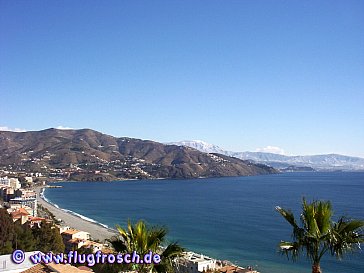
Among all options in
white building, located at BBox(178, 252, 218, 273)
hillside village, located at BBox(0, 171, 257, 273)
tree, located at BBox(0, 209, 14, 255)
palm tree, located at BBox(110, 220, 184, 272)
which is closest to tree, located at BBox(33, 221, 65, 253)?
hillside village, located at BBox(0, 171, 257, 273)

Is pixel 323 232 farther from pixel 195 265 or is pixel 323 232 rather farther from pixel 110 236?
pixel 110 236

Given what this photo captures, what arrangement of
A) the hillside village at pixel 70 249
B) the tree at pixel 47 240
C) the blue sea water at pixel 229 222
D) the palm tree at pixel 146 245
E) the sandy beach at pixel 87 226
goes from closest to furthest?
the palm tree at pixel 146 245, the hillside village at pixel 70 249, the tree at pixel 47 240, the blue sea water at pixel 229 222, the sandy beach at pixel 87 226

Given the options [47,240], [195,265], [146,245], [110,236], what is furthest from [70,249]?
[146,245]

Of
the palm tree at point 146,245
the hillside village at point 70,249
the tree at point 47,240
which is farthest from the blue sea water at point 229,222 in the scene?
the palm tree at point 146,245

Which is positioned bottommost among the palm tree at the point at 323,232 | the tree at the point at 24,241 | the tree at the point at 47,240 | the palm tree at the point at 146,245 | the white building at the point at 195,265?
the white building at the point at 195,265

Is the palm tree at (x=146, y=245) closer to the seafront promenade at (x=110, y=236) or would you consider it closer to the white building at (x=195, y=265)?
the seafront promenade at (x=110, y=236)

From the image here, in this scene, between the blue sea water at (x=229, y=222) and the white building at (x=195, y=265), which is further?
the blue sea water at (x=229, y=222)

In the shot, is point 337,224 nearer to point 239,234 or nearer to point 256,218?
point 239,234

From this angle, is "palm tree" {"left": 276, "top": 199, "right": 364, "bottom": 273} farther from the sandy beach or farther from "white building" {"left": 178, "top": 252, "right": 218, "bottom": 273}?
the sandy beach

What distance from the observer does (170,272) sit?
540 cm

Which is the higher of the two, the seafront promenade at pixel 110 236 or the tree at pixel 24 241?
the tree at pixel 24 241

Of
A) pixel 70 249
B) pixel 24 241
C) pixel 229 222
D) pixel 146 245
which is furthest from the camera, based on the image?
pixel 229 222

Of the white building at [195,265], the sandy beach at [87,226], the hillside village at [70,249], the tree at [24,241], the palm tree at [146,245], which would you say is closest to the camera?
the palm tree at [146,245]

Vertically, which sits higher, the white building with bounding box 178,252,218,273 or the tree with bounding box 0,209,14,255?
the tree with bounding box 0,209,14,255
